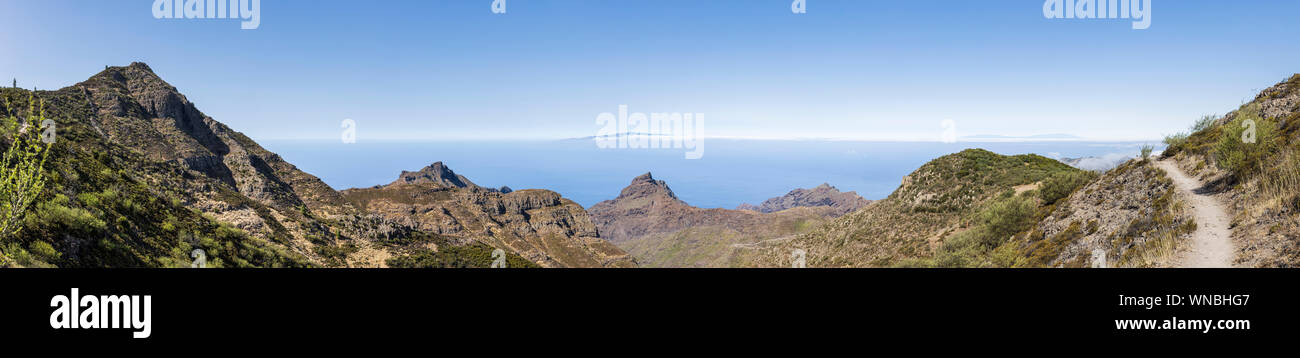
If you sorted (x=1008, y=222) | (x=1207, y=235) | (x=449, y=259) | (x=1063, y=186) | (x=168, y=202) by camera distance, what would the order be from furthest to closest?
(x=449, y=259)
(x=168, y=202)
(x=1063, y=186)
(x=1008, y=222)
(x=1207, y=235)

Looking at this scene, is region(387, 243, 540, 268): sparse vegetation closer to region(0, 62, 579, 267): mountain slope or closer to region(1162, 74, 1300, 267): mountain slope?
region(0, 62, 579, 267): mountain slope

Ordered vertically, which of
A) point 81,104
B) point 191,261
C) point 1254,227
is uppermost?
point 81,104

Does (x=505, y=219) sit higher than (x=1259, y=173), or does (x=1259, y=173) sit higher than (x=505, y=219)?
(x=1259, y=173)

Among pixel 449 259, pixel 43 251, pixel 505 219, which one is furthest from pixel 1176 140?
pixel 505 219

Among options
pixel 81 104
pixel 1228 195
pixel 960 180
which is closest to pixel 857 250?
pixel 960 180

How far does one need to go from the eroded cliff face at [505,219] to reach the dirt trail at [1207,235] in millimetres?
72461

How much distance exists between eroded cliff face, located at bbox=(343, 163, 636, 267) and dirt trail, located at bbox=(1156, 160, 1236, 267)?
7246 cm

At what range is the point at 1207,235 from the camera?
10391 mm

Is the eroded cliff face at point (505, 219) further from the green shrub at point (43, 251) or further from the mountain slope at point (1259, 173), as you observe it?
the mountain slope at point (1259, 173)

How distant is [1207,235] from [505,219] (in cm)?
11913

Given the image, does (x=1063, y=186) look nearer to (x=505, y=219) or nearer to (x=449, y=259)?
(x=449, y=259)
